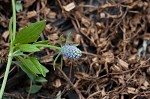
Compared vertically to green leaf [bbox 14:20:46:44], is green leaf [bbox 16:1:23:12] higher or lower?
higher

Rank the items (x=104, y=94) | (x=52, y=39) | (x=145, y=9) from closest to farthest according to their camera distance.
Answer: (x=104, y=94), (x=52, y=39), (x=145, y=9)

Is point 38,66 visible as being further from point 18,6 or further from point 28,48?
point 18,6

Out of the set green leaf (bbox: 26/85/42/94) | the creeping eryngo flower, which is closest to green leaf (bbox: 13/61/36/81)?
green leaf (bbox: 26/85/42/94)

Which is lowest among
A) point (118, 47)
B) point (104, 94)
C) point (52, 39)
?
point (104, 94)

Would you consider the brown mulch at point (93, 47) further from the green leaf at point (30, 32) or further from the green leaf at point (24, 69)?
the green leaf at point (30, 32)

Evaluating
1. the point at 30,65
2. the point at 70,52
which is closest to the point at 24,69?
the point at 30,65

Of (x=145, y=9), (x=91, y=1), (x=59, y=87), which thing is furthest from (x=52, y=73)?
(x=145, y=9)

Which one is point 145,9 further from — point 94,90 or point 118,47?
point 94,90

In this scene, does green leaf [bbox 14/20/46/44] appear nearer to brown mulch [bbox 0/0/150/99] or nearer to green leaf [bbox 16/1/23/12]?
brown mulch [bbox 0/0/150/99]
